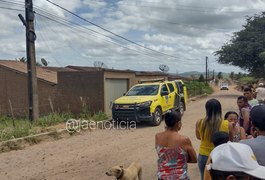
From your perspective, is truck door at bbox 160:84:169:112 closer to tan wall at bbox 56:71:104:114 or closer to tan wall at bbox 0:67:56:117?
tan wall at bbox 56:71:104:114

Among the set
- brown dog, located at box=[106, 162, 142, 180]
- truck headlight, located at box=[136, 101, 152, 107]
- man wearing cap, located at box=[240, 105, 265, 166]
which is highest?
man wearing cap, located at box=[240, 105, 265, 166]

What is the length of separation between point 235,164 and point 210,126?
93.7 inches

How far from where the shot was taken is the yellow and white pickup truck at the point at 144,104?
1492 centimetres

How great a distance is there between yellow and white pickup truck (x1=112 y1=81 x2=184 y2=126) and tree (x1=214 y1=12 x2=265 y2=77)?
2170 cm

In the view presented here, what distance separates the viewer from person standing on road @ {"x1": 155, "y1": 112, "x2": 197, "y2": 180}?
3.63 meters

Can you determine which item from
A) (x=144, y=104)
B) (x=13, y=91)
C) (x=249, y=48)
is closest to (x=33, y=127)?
(x=144, y=104)

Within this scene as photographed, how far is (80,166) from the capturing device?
27.8 feet

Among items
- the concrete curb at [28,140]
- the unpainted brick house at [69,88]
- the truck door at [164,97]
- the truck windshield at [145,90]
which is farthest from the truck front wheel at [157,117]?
the unpainted brick house at [69,88]

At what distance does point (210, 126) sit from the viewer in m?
4.13

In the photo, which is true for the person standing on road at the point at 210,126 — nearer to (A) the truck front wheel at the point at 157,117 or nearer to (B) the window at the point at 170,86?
(A) the truck front wheel at the point at 157,117

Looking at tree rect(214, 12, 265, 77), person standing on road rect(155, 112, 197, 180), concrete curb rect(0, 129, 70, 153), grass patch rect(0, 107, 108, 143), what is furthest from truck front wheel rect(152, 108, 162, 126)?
tree rect(214, 12, 265, 77)

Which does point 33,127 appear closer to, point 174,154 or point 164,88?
point 164,88

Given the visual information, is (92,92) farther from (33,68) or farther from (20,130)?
(20,130)

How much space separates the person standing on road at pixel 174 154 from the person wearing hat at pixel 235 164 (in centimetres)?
176
